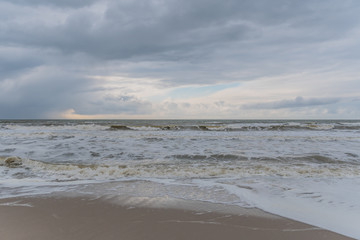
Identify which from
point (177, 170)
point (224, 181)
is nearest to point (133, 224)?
point (224, 181)

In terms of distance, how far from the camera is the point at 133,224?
2.91 meters

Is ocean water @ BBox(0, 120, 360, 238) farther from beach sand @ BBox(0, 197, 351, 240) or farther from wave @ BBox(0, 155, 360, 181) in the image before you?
beach sand @ BBox(0, 197, 351, 240)

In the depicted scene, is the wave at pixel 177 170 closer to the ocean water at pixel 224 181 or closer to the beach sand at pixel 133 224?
the ocean water at pixel 224 181

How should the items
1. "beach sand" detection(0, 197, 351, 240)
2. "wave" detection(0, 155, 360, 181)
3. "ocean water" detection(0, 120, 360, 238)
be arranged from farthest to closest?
1. "wave" detection(0, 155, 360, 181)
2. "ocean water" detection(0, 120, 360, 238)
3. "beach sand" detection(0, 197, 351, 240)

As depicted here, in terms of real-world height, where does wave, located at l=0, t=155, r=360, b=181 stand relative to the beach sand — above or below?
below

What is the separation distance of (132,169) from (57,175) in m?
2.04

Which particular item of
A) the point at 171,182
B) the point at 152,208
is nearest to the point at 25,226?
the point at 152,208

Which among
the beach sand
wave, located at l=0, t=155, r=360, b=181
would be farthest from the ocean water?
the beach sand

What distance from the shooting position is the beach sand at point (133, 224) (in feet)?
8.57

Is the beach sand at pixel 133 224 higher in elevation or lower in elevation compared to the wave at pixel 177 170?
higher

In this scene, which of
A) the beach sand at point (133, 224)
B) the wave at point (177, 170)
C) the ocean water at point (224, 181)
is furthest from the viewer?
the wave at point (177, 170)

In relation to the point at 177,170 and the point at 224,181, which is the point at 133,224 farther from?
the point at 177,170

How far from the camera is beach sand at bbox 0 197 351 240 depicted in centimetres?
261

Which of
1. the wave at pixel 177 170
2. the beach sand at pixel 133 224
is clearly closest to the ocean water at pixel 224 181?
the wave at pixel 177 170
